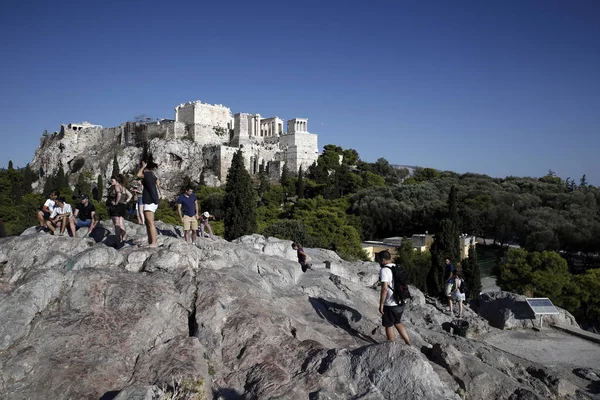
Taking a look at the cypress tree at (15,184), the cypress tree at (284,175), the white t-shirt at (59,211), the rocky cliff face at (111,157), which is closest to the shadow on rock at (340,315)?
the white t-shirt at (59,211)

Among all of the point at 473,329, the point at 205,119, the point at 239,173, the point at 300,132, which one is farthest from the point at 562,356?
the point at 205,119

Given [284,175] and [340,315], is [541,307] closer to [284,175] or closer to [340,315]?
[340,315]

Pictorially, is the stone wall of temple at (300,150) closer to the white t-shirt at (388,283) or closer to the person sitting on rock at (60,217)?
the person sitting on rock at (60,217)

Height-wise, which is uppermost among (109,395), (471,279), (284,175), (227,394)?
(284,175)

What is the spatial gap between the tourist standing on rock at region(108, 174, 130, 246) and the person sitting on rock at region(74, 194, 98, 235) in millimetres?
1370

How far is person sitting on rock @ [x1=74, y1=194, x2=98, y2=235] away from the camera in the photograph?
1175 cm

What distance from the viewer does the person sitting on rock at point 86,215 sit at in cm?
1175

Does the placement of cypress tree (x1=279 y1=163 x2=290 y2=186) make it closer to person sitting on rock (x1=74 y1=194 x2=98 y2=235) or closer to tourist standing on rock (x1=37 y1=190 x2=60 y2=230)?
person sitting on rock (x1=74 y1=194 x2=98 y2=235)

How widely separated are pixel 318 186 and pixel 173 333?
59.9m

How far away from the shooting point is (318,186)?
66.6 m

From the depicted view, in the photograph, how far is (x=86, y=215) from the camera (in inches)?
464

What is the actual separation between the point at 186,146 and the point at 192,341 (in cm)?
6937

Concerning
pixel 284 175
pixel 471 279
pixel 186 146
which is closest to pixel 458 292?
pixel 471 279

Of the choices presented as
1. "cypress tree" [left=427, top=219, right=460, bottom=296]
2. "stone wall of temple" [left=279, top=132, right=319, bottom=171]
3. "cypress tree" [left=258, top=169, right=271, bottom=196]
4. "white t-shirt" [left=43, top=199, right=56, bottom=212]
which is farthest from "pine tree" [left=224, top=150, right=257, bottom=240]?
"stone wall of temple" [left=279, top=132, right=319, bottom=171]
